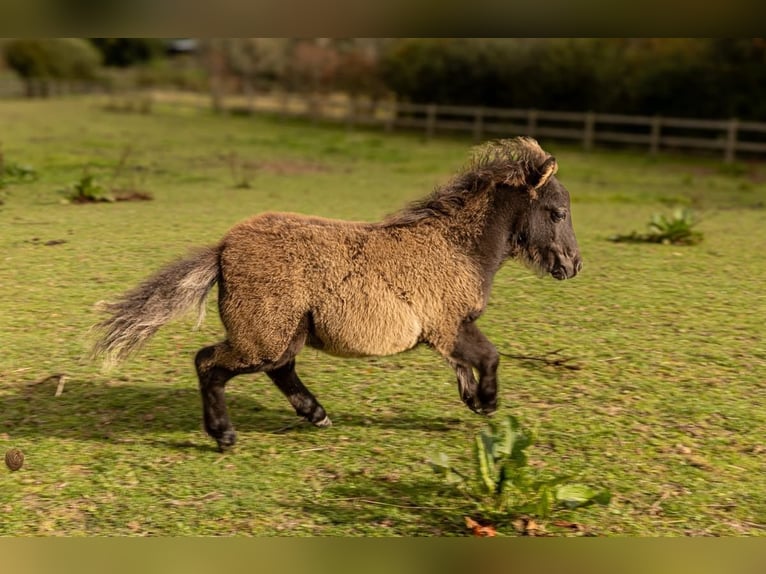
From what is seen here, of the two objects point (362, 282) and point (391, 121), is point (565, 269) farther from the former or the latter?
point (391, 121)

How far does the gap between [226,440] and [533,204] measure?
2.53m

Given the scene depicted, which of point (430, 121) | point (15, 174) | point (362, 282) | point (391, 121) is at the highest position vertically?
point (430, 121)

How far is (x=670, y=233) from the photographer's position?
11750 mm

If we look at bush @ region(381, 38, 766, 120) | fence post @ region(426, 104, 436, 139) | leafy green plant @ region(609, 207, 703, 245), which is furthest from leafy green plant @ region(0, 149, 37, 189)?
fence post @ region(426, 104, 436, 139)

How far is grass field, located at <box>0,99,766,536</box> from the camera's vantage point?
16.1 feet

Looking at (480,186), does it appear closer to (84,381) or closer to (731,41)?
(84,381)

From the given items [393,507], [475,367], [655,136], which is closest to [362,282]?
[475,367]

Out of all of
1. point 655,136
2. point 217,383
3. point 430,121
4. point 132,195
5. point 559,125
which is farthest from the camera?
point 430,121

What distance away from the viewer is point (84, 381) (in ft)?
21.9

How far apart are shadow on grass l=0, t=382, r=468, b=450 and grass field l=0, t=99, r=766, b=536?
0.02 m

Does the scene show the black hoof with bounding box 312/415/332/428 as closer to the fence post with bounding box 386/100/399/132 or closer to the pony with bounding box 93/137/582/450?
the pony with bounding box 93/137/582/450
